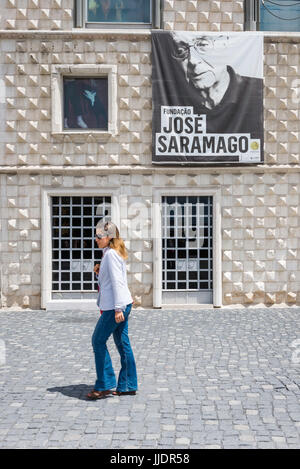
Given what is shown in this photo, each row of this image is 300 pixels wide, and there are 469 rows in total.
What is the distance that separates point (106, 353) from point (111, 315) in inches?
19.6

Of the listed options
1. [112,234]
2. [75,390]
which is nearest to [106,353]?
[75,390]

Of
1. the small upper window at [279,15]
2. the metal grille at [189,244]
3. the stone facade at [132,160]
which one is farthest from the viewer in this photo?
the small upper window at [279,15]

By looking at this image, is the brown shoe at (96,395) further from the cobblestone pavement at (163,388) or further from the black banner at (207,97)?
the black banner at (207,97)

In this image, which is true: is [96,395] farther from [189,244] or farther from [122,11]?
[122,11]

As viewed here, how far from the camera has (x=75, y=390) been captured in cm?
749

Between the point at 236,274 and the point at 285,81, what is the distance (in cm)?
528

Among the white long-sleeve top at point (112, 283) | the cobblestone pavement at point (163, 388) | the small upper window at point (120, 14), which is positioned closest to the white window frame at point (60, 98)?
the small upper window at point (120, 14)

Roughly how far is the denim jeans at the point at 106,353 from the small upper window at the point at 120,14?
1091 centimetres

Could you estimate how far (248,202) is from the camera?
16.0 metres

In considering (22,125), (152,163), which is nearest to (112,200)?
(152,163)

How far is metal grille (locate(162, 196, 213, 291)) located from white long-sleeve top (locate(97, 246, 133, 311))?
354 inches

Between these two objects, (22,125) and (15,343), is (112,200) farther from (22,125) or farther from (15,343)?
(15,343)

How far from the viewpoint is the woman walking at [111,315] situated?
699 cm

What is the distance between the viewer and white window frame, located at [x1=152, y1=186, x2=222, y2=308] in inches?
620
